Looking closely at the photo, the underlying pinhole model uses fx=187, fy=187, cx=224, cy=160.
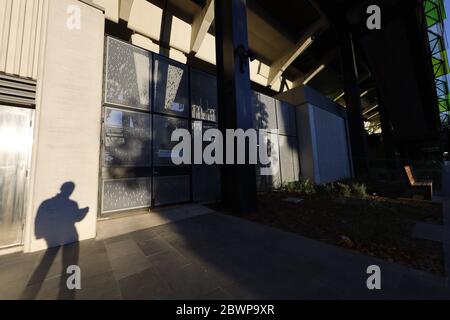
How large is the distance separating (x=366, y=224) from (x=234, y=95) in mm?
4633

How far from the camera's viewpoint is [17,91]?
11.4ft

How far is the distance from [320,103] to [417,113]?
7.50 m

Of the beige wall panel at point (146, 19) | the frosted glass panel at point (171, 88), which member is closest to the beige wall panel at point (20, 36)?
the frosted glass panel at point (171, 88)

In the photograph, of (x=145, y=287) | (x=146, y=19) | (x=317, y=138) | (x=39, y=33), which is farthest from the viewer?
(x=317, y=138)

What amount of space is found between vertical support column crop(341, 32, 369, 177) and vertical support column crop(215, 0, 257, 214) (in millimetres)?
11152

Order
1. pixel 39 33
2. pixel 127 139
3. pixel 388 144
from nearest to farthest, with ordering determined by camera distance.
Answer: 1. pixel 39 33
2. pixel 127 139
3. pixel 388 144

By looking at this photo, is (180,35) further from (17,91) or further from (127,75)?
(17,91)

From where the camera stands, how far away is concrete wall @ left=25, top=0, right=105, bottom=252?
3346 mm

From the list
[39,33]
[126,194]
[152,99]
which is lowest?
[126,194]

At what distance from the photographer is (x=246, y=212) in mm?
5293

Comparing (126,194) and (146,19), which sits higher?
(146,19)

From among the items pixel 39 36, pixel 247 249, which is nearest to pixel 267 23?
pixel 39 36

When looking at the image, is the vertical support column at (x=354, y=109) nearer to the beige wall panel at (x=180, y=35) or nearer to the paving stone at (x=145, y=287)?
the beige wall panel at (x=180, y=35)

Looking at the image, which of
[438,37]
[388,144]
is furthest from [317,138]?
[438,37]
